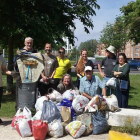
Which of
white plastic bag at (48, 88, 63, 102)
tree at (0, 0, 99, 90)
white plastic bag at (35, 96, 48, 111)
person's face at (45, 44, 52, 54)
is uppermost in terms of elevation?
tree at (0, 0, 99, 90)

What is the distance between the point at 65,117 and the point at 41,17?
427cm

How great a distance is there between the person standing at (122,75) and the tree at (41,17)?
2985 mm

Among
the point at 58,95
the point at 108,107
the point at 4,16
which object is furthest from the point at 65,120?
the point at 4,16

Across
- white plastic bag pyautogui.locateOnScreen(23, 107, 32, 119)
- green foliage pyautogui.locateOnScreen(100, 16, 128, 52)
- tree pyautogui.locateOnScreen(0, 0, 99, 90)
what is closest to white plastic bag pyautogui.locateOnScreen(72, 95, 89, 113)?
white plastic bag pyautogui.locateOnScreen(23, 107, 32, 119)

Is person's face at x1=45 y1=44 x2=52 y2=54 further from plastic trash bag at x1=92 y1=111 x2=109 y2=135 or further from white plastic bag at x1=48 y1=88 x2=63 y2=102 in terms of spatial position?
plastic trash bag at x1=92 y1=111 x2=109 y2=135

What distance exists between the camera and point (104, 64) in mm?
6145

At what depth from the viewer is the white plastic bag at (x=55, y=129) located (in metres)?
4.34

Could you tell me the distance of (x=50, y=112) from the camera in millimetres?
4531

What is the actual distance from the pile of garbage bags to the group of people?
0.32 metres

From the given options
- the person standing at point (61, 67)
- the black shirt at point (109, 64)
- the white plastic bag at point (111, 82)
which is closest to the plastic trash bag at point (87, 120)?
the white plastic bag at point (111, 82)

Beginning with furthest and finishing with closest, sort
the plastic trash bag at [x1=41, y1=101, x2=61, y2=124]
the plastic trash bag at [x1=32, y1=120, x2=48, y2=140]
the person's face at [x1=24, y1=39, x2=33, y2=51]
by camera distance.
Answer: the person's face at [x1=24, y1=39, x2=33, y2=51], the plastic trash bag at [x1=41, y1=101, x2=61, y2=124], the plastic trash bag at [x1=32, y1=120, x2=48, y2=140]

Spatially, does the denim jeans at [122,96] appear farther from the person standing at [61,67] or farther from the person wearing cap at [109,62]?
the person standing at [61,67]

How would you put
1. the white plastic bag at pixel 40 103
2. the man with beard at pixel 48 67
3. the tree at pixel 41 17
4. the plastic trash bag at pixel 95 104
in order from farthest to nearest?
the tree at pixel 41 17
the man with beard at pixel 48 67
the white plastic bag at pixel 40 103
the plastic trash bag at pixel 95 104

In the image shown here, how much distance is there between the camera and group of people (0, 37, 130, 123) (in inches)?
201
